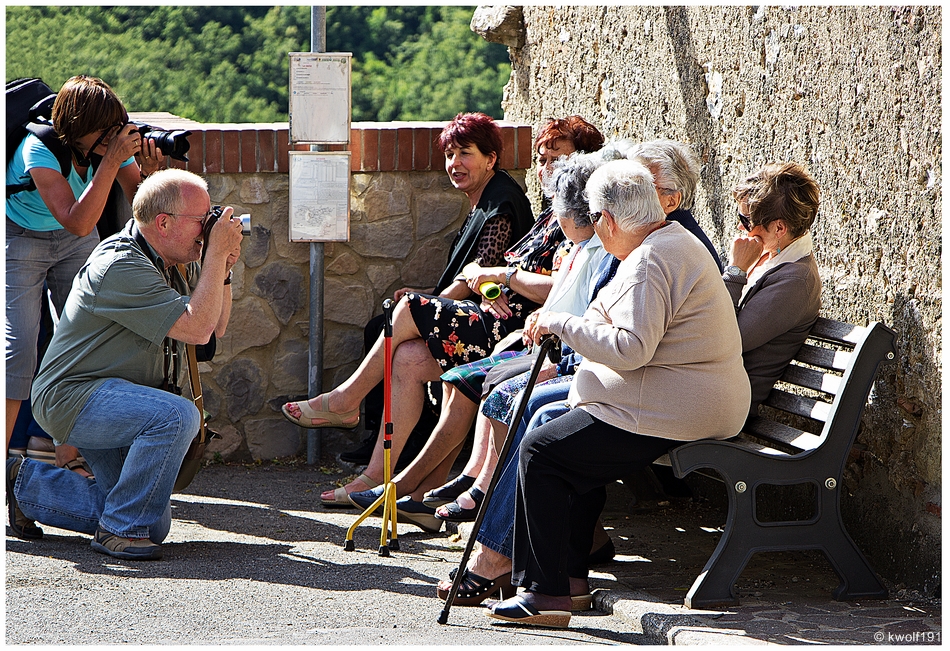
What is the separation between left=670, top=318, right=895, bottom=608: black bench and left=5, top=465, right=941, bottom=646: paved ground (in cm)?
9

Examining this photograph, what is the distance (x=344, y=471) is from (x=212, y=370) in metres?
0.76

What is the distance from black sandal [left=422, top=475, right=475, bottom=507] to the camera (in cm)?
383

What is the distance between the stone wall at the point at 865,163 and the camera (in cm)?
301

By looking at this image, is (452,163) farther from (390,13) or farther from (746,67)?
(390,13)

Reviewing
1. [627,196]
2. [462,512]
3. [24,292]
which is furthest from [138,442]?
[627,196]

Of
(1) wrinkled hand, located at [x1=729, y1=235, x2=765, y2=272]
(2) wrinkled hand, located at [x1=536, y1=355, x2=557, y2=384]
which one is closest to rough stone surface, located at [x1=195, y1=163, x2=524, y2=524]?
(2) wrinkled hand, located at [x1=536, y1=355, x2=557, y2=384]

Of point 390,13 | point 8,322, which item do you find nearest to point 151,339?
point 8,322

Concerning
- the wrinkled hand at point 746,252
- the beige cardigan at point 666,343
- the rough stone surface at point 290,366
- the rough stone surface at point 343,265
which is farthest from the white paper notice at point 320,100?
the beige cardigan at point 666,343

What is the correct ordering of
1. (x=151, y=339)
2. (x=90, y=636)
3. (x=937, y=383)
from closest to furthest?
(x=90, y=636) → (x=937, y=383) → (x=151, y=339)

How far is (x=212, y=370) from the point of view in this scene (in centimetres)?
496

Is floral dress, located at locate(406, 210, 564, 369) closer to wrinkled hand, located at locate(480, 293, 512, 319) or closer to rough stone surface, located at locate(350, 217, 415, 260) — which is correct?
wrinkled hand, located at locate(480, 293, 512, 319)

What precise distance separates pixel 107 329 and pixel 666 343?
1826mm
